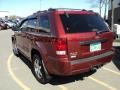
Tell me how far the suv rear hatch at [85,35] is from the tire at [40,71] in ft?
3.83

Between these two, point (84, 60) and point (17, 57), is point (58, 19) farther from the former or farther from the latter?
point (17, 57)

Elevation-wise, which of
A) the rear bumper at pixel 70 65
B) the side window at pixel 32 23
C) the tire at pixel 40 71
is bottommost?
the tire at pixel 40 71

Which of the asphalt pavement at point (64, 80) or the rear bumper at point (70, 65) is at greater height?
the rear bumper at point (70, 65)

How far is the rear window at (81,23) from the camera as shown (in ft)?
21.1

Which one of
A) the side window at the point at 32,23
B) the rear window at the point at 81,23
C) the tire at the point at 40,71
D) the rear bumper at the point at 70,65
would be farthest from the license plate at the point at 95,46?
the side window at the point at 32,23

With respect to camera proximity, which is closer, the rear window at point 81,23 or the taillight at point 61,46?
the taillight at point 61,46

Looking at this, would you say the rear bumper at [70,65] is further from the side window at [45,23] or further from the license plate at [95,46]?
the side window at [45,23]

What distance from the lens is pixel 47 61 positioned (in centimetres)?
667

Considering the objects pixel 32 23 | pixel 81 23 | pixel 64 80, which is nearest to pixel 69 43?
pixel 81 23

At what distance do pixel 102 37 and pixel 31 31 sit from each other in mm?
2397

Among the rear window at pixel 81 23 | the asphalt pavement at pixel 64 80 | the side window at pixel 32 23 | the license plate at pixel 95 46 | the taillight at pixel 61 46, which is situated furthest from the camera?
the side window at pixel 32 23

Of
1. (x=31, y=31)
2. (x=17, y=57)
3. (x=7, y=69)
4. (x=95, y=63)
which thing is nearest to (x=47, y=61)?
(x=95, y=63)

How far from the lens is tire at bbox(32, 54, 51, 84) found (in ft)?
23.4

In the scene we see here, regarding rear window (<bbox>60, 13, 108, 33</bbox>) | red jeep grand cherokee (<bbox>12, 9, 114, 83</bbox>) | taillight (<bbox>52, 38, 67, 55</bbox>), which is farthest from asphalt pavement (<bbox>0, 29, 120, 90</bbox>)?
rear window (<bbox>60, 13, 108, 33</bbox>)
